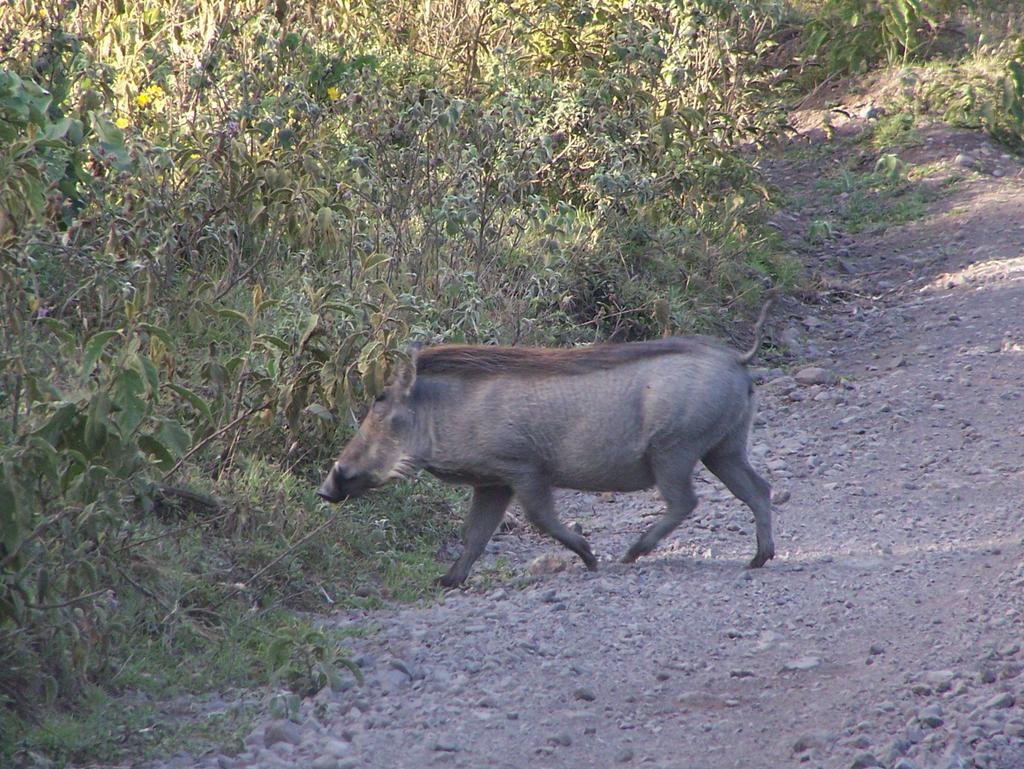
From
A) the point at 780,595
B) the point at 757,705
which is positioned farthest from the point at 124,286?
the point at 780,595

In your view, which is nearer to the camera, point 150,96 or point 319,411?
point 319,411

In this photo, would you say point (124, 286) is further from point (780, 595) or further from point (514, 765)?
point (780, 595)

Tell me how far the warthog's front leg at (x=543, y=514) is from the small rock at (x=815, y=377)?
299 centimetres

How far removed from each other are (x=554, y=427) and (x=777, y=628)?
1248 millimetres

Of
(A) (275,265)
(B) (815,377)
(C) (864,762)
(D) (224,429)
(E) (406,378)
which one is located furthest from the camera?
(B) (815,377)

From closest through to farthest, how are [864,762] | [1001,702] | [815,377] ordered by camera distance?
[864,762] → [1001,702] → [815,377]

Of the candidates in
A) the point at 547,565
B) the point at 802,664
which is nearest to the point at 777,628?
the point at 802,664

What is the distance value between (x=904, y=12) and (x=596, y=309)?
620cm

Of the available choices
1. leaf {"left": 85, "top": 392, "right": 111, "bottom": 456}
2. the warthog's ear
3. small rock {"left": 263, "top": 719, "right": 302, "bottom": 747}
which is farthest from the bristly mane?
leaf {"left": 85, "top": 392, "right": 111, "bottom": 456}

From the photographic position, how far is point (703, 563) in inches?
219

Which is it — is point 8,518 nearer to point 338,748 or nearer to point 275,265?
point 338,748

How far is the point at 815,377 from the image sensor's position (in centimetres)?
800

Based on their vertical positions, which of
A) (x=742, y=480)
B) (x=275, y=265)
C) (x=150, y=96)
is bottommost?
(x=742, y=480)

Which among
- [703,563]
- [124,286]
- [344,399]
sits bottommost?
[703,563]
